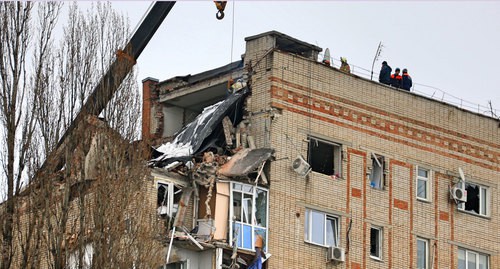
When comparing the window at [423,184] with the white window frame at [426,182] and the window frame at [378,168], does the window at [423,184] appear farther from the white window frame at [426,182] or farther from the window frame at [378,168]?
the window frame at [378,168]

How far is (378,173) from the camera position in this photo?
2116 inches

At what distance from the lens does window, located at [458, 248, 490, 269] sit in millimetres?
55125

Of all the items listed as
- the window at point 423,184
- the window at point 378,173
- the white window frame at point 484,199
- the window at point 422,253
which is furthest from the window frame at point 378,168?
the white window frame at point 484,199

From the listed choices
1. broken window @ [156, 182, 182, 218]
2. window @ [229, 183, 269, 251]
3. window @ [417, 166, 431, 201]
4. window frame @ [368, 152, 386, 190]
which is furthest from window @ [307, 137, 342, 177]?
broken window @ [156, 182, 182, 218]

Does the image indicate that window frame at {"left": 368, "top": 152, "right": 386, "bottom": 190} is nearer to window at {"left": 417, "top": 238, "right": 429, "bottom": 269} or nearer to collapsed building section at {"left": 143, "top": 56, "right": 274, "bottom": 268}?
window at {"left": 417, "top": 238, "right": 429, "bottom": 269}

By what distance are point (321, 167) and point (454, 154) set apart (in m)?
4.50

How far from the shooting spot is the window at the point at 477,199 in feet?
184

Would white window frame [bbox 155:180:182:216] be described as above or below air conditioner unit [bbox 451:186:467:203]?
below

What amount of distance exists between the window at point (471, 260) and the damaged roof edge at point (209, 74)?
325 inches

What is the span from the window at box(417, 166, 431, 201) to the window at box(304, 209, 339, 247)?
3.39m

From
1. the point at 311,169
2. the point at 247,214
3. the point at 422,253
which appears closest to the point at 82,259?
the point at 247,214

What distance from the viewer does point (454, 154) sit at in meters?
55.5

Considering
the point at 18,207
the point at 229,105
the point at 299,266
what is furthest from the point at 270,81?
the point at 18,207

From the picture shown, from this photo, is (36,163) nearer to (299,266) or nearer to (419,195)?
(299,266)
